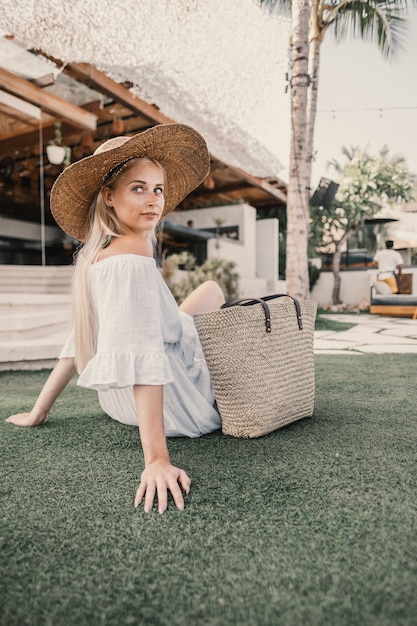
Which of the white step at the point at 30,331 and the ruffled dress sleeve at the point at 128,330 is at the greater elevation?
the ruffled dress sleeve at the point at 128,330

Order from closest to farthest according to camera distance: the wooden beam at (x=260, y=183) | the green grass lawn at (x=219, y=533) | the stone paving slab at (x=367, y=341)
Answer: the green grass lawn at (x=219, y=533)
the stone paving slab at (x=367, y=341)
the wooden beam at (x=260, y=183)

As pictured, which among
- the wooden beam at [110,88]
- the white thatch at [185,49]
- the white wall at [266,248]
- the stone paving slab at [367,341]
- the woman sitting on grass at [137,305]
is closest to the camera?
the woman sitting on grass at [137,305]

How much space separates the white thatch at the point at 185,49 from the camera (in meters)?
3.59

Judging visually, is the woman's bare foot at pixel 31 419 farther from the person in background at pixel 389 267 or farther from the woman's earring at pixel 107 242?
the person in background at pixel 389 267

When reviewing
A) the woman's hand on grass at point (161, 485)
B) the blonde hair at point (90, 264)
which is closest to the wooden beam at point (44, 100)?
the blonde hair at point (90, 264)

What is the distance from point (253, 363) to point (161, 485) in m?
0.60

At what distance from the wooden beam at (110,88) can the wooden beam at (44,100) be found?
510 mm

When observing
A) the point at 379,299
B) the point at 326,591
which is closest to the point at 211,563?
the point at 326,591

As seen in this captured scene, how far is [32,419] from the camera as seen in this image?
73.9 inches

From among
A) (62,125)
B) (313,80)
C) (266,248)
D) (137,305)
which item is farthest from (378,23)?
(137,305)

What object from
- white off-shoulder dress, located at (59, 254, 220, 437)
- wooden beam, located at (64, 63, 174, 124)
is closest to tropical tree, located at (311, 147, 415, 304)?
wooden beam, located at (64, 63, 174, 124)

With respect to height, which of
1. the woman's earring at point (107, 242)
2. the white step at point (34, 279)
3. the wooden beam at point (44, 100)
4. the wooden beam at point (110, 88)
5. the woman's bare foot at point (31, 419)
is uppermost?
the wooden beam at point (110, 88)

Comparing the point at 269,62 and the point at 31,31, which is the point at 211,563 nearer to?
the point at 31,31

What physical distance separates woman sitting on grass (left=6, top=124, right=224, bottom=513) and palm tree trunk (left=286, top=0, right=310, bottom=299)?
2.99 m
